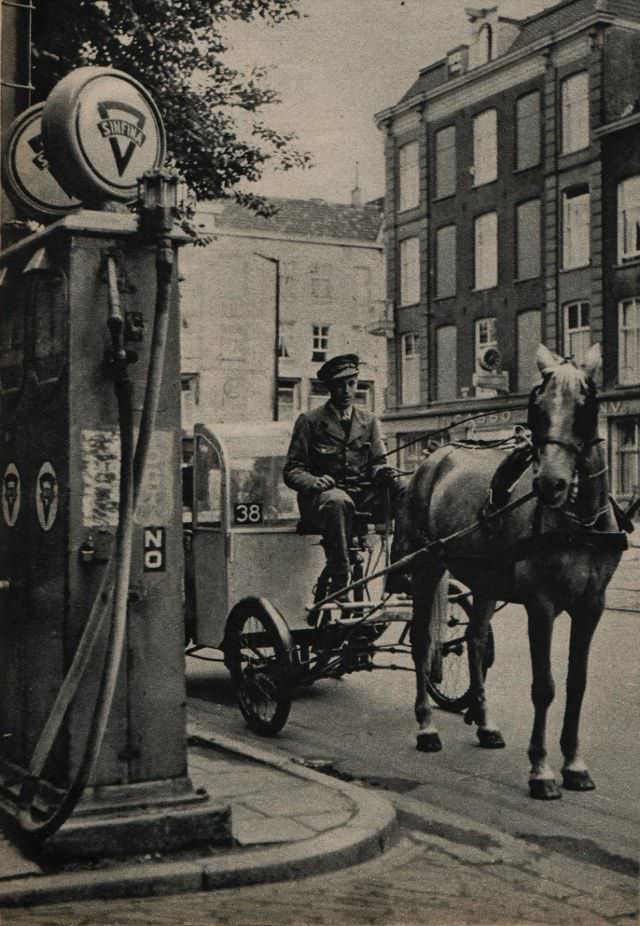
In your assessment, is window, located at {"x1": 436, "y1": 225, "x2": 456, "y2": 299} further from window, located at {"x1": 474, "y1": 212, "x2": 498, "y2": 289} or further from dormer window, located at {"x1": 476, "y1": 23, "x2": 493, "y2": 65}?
dormer window, located at {"x1": 476, "y1": 23, "x2": 493, "y2": 65}

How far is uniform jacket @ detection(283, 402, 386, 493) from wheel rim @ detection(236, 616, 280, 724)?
1.08 metres

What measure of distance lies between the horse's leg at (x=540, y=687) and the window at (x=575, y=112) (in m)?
28.5

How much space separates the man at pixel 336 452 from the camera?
8.55 metres

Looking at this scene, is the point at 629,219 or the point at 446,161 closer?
the point at 629,219

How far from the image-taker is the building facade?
43.8 m

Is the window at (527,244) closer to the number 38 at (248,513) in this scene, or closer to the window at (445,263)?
the window at (445,263)

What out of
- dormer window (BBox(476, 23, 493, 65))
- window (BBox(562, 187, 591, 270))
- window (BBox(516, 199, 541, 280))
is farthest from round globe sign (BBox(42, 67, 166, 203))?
window (BBox(516, 199, 541, 280))

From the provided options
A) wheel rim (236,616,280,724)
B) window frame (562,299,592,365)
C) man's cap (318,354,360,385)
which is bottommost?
wheel rim (236,616,280,724)

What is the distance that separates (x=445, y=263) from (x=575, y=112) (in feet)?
23.1

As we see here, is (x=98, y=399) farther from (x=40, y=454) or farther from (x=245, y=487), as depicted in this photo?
(x=245, y=487)

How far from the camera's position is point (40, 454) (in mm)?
5535

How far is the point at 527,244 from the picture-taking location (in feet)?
123

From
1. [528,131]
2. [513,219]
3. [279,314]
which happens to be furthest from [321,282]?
[528,131]

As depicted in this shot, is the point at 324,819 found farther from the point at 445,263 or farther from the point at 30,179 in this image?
the point at 445,263
